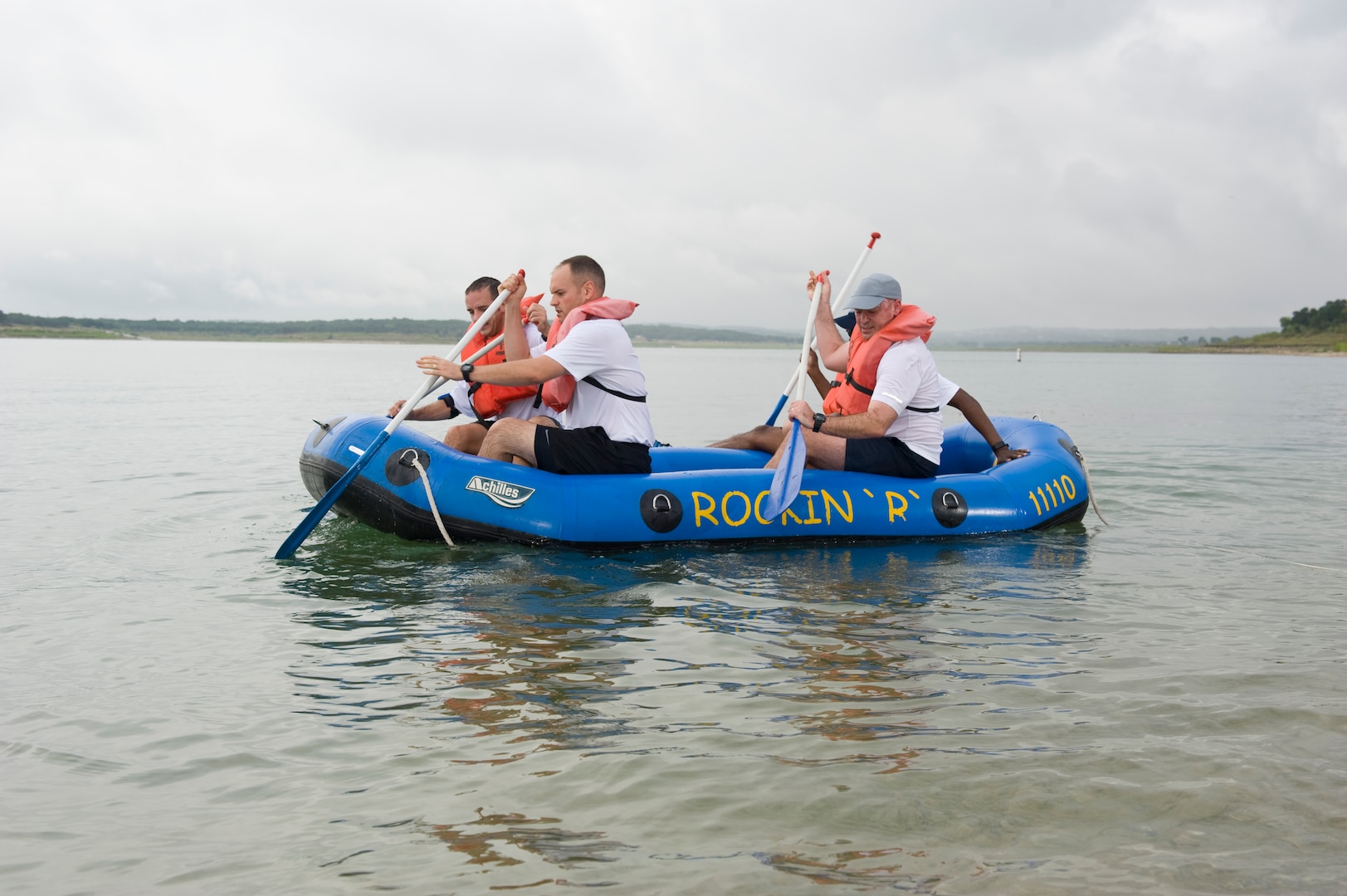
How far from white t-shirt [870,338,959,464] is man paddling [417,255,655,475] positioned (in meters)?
1.58

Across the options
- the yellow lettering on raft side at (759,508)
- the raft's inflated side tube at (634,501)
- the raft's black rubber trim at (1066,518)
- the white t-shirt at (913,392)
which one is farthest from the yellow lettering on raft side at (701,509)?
the raft's black rubber trim at (1066,518)

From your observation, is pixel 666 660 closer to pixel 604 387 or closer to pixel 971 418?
pixel 604 387

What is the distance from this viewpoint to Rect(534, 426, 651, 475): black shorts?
654 cm

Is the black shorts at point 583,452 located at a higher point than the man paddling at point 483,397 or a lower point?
lower

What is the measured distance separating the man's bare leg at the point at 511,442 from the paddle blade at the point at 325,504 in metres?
0.68

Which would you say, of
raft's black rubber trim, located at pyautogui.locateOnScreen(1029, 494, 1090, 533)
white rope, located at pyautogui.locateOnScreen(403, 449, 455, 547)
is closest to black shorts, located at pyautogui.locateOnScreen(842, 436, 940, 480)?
raft's black rubber trim, located at pyautogui.locateOnScreen(1029, 494, 1090, 533)

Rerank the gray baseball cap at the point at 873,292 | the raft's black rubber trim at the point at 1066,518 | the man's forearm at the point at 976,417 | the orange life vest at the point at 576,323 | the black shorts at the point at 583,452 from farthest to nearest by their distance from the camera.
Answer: the man's forearm at the point at 976,417 → the raft's black rubber trim at the point at 1066,518 → the gray baseball cap at the point at 873,292 → the black shorts at the point at 583,452 → the orange life vest at the point at 576,323

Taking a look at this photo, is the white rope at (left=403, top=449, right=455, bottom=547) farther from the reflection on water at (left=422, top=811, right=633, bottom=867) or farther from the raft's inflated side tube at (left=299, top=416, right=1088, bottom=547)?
the reflection on water at (left=422, top=811, right=633, bottom=867)

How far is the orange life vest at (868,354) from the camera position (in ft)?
21.9

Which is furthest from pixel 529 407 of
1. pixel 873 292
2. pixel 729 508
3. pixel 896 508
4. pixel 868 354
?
pixel 896 508

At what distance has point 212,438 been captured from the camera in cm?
1483

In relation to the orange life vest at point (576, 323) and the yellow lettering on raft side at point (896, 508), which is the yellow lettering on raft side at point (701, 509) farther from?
the yellow lettering on raft side at point (896, 508)

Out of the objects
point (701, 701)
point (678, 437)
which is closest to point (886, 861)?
point (701, 701)

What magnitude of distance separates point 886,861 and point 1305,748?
1.76m
